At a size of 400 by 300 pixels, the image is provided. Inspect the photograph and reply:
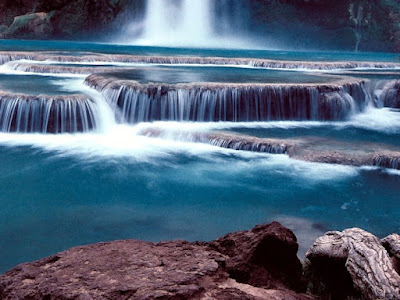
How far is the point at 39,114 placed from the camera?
383 inches

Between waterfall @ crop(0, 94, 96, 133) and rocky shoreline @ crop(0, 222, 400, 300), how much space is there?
701 cm

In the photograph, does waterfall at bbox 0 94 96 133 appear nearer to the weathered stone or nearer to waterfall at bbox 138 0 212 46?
the weathered stone

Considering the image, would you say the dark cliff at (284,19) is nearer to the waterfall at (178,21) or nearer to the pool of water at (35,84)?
the waterfall at (178,21)

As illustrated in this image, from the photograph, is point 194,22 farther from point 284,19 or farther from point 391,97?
point 391,97

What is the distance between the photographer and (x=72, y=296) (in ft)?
7.98

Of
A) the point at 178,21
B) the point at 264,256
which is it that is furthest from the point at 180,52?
the point at 264,256

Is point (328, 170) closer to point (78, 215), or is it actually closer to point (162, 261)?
point (78, 215)

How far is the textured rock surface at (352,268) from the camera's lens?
2805 millimetres

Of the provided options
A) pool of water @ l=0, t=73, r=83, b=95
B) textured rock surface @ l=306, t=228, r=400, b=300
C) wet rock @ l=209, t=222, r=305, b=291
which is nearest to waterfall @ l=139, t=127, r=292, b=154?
pool of water @ l=0, t=73, r=83, b=95

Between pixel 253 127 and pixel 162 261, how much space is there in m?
7.62

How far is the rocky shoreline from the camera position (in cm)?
251

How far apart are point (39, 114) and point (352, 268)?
312 inches

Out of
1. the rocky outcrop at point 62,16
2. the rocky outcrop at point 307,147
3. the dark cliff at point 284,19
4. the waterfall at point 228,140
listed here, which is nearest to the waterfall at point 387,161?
the rocky outcrop at point 307,147

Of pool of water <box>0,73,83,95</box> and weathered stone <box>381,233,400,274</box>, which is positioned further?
pool of water <box>0,73,83,95</box>
